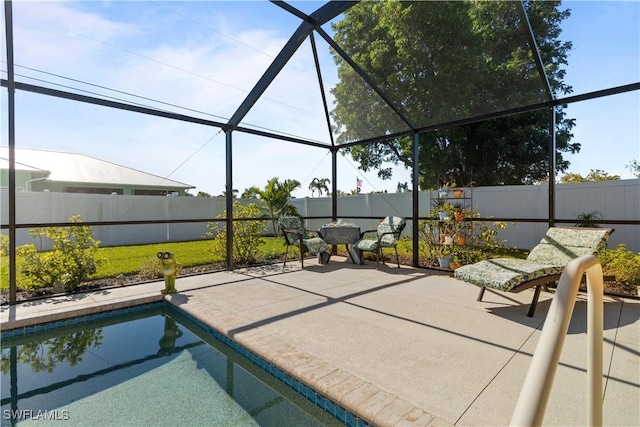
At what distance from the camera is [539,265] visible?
3662 mm

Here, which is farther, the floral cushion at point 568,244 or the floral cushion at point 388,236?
the floral cushion at point 388,236

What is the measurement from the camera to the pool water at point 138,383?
2.06m

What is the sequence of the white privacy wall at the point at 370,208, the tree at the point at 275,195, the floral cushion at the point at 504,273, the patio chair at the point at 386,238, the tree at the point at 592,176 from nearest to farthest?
the floral cushion at the point at 504,273 < the patio chair at the point at 386,238 < the white privacy wall at the point at 370,208 < the tree at the point at 592,176 < the tree at the point at 275,195

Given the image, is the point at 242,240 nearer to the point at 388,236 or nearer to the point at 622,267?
the point at 388,236

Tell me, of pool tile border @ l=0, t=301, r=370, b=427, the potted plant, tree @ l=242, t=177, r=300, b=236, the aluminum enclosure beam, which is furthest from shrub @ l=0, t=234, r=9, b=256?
tree @ l=242, t=177, r=300, b=236

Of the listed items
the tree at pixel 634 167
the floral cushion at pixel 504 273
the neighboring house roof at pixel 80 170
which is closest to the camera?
the floral cushion at pixel 504 273

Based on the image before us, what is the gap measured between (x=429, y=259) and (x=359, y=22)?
4.55 meters

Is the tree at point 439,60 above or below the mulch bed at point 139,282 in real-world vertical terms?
above

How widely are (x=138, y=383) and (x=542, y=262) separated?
440 cm

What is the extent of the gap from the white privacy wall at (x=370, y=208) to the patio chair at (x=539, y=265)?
3.35m

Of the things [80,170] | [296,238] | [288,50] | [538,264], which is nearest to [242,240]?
[296,238]

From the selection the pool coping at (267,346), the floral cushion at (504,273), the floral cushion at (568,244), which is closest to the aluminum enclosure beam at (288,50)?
the pool coping at (267,346)

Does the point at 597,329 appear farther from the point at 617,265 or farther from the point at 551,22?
→ the point at 617,265

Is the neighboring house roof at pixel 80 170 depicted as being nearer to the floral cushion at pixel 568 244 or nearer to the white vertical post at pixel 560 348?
the floral cushion at pixel 568 244
